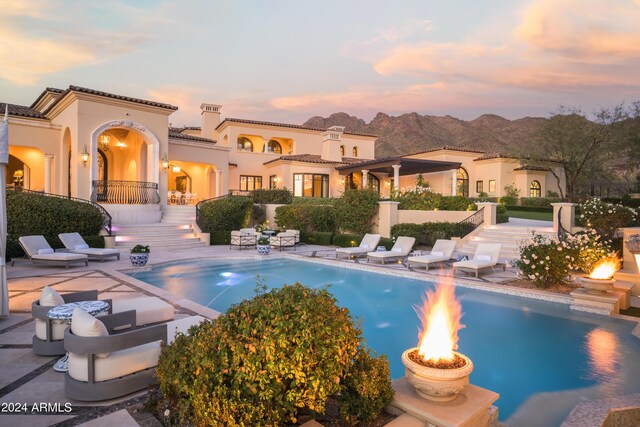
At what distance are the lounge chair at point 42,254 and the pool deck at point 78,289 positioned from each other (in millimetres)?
300

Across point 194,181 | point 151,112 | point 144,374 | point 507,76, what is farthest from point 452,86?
point 144,374

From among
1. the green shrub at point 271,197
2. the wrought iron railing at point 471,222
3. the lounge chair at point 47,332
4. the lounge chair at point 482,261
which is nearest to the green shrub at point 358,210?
the wrought iron railing at point 471,222

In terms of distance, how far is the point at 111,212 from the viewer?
1770 cm

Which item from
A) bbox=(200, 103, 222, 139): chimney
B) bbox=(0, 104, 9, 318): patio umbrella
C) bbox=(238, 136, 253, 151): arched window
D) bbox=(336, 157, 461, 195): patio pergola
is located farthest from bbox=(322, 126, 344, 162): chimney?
bbox=(0, 104, 9, 318): patio umbrella

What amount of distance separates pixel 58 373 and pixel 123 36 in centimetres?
2004

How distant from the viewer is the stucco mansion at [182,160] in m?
17.8

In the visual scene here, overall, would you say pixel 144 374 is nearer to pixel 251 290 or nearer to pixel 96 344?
pixel 96 344

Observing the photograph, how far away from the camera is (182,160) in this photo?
22.8 m

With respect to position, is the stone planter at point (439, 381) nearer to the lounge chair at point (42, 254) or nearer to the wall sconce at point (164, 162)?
the lounge chair at point (42, 254)

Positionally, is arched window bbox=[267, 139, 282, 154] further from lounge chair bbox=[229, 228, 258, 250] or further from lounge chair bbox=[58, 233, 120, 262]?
lounge chair bbox=[58, 233, 120, 262]

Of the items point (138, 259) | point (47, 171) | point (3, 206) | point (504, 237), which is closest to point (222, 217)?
point (138, 259)

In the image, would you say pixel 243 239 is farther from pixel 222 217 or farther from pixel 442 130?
pixel 442 130

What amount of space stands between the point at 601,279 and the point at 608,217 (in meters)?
5.90

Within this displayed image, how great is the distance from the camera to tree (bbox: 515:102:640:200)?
26.2 m
